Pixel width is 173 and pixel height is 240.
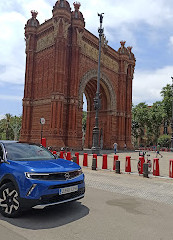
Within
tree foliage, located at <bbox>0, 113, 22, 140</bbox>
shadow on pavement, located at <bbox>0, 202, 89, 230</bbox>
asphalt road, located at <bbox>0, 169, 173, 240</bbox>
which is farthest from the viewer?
tree foliage, located at <bbox>0, 113, 22, 140</bbox>

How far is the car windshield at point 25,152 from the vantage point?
5055 mm

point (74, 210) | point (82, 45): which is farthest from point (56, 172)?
point (82, 45)

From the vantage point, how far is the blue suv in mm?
4078

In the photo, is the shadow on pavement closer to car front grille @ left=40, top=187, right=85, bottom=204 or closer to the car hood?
car front grille @ left=40, top=187, right=85, bottom=204

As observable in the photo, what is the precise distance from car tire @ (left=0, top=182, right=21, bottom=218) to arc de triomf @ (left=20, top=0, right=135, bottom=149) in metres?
20.7

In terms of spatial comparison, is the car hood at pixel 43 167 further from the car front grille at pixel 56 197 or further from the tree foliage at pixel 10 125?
the tree foliage at pixel 10 125

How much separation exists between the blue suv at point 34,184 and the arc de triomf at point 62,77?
20551mm

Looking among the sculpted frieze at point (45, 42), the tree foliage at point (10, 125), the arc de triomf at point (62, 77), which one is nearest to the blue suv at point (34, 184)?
the arc de triomf at point (62, 77)

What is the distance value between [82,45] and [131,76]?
44.8 ft

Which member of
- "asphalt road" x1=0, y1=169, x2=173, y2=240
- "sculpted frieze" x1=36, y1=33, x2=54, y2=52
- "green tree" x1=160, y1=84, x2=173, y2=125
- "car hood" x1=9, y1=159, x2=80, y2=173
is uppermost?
"sculpted frieze" x1=36, y1=33, x2=54, y2=52

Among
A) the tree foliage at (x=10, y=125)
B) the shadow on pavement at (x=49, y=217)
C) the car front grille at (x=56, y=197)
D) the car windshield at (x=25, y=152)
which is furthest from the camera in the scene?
the tree foliage at (x=10, y=125)

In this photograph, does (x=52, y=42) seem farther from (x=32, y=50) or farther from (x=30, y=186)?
(x=30, y=186)

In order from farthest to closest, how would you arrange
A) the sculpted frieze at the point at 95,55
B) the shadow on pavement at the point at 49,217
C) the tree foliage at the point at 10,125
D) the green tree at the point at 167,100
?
1. the tree foliage at the point at 10,125
2. the green tree at the point at 167,100
3. the sculpted frieze at the point at 95,55
4. the shadow on pavement at the point at 49,217

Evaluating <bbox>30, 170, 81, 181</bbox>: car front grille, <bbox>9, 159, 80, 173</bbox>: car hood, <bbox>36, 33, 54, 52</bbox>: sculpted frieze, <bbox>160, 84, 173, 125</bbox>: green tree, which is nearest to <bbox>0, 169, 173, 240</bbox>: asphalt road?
<bbox>30, 170, 81, 181</bbox>: car front grille
